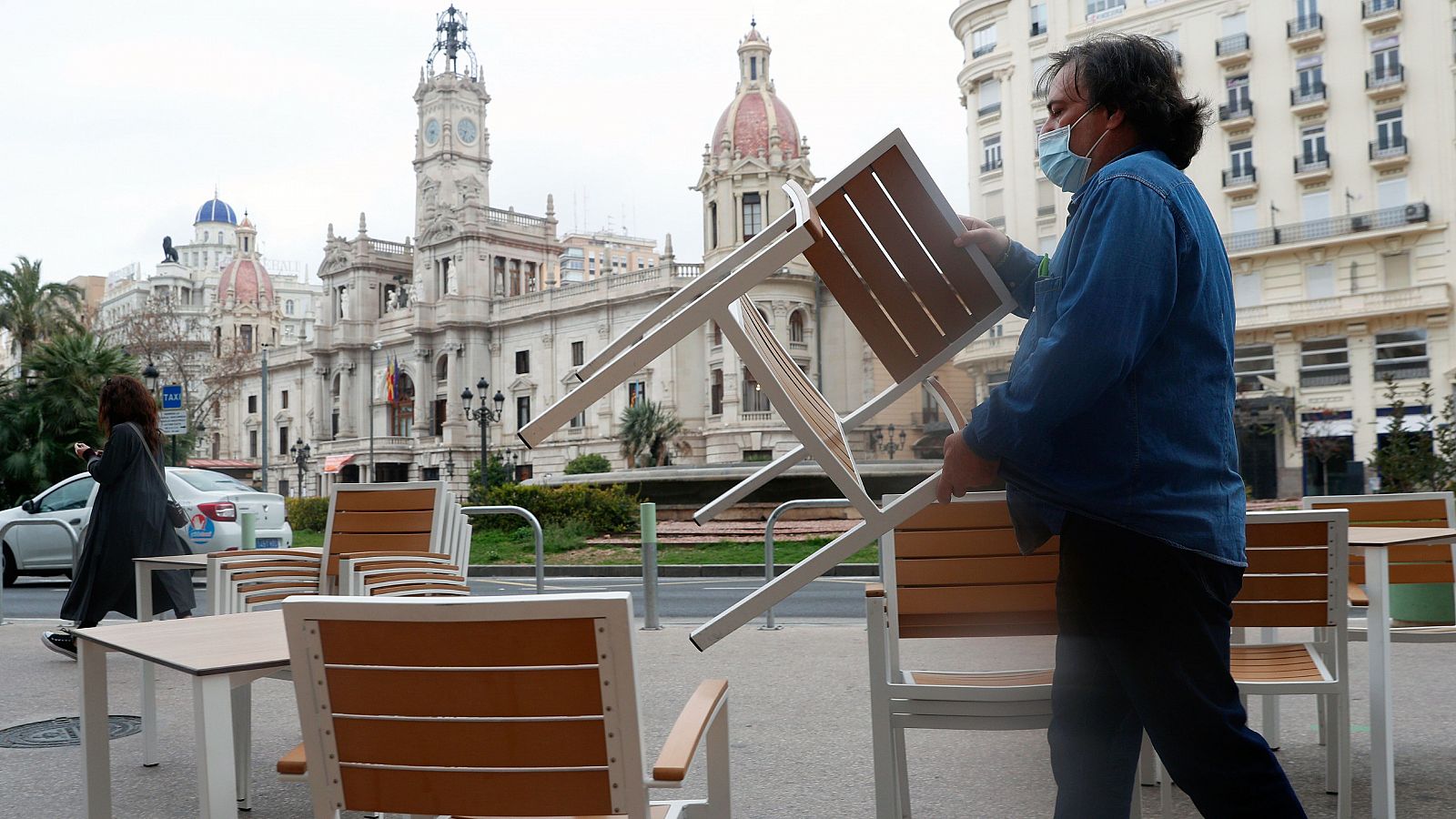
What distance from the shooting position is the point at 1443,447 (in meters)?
12.5

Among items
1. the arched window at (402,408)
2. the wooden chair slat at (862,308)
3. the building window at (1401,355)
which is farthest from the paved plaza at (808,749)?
the arched window at (402,408)

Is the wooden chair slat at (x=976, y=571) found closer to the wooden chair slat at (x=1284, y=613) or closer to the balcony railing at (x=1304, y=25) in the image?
the wooden chair slat at (x=1284, y=613)

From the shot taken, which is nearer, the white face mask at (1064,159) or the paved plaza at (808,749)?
the white face mask at (1064,159)

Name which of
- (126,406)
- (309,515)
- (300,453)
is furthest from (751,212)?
(126,406)

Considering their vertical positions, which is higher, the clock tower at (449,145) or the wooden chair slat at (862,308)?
the clock tower at (449,145)

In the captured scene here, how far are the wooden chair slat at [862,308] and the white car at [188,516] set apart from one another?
11266 millimetres

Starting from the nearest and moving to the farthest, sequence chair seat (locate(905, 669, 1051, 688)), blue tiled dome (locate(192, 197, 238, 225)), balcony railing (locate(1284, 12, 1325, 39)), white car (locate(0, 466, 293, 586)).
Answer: chair seat (locate(905, 669, 1051, 688))
white car (locate(0, 466, 293, 586))
balcony railing (locate(1284, 12, 1325, 39))
blue tiled dome (locate(192, 197, 238, 225))

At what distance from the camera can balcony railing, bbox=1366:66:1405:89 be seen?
116ft

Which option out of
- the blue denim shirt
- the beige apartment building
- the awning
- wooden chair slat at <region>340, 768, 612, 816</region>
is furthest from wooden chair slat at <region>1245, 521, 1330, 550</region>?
the awning

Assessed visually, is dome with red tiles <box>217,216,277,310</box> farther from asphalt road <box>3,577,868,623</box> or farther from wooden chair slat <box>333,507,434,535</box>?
wooden chair slat <box>333,507,434,535</box>

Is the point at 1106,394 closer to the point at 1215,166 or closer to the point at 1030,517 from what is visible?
the point at 1030,517

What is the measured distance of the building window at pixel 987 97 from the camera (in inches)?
1724

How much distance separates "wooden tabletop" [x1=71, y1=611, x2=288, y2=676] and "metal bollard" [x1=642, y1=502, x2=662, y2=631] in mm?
5430

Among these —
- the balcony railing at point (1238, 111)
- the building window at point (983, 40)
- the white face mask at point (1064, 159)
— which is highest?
the building window at point (983, 40)
